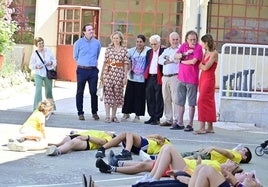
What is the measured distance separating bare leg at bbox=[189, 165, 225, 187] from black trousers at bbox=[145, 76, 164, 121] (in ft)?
24.8

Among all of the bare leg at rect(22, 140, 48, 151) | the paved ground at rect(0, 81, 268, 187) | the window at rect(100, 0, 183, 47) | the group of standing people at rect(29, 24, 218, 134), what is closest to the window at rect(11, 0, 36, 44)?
the window at rect(100, 0, 183, 47)

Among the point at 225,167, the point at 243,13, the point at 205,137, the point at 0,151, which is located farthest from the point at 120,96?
the point at 243,13

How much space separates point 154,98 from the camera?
14445 millimetres

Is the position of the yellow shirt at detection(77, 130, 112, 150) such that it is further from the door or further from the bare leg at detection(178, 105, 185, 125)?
the door

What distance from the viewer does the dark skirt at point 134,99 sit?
47.9 feet

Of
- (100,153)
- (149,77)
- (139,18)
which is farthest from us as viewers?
(139,18)

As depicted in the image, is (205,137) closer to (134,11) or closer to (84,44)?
(84,44)

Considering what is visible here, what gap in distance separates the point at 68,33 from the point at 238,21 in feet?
19.5

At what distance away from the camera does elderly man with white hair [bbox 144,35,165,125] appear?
14.3 m

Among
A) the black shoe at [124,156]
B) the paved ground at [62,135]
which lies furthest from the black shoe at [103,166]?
the black shoe at [124,156]

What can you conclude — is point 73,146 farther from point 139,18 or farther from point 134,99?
point 139,18

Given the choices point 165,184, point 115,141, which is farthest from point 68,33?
point 165,184

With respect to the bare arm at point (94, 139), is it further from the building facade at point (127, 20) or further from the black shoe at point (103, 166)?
the building facade at point (127, 20)

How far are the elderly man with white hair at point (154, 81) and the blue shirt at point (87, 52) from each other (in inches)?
41.6
